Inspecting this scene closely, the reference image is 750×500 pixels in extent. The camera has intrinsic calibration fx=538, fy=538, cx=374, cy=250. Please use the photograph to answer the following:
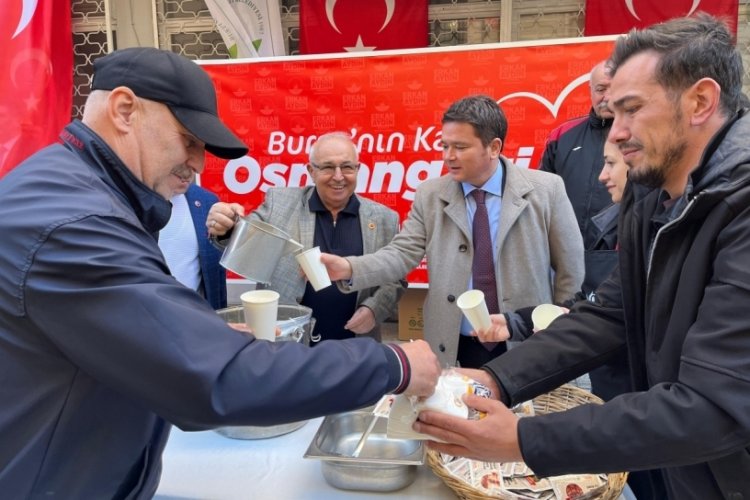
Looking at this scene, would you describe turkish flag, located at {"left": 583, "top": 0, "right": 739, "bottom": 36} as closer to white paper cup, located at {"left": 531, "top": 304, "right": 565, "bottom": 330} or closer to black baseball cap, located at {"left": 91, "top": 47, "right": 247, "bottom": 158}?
white paper cup, located at {"left": 531, "top": 304, "right": 565, "bottom": 330}

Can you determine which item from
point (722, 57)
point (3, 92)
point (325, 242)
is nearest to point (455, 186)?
point (325, 242)

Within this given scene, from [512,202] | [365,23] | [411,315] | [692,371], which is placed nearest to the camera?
[692,371]

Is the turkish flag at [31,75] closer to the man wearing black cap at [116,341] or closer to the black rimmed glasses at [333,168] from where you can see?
the black rimmed glasses at [333,168]

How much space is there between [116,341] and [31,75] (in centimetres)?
411

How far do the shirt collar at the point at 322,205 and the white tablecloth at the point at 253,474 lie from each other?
1418mm

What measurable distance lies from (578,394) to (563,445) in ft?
2.25

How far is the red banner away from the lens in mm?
3898

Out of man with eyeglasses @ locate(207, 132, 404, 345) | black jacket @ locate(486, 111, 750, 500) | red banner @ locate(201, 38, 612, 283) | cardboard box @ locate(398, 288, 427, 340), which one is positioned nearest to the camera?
black jacket @ locate(486, 111, 750, 500)

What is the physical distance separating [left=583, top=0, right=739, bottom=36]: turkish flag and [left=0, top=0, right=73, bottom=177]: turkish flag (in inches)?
175

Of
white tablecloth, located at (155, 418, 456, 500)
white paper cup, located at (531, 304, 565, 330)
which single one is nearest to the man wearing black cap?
white tablecloth, located at (155, 418, 456, 500)

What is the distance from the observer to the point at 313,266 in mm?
2068

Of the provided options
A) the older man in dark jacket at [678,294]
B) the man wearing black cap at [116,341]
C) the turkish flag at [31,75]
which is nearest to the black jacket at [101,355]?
the man wearing black cap at [116,341]

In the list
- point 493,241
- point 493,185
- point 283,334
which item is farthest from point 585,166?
point 283,334

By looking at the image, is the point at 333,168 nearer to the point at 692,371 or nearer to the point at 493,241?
the point at 493,241
